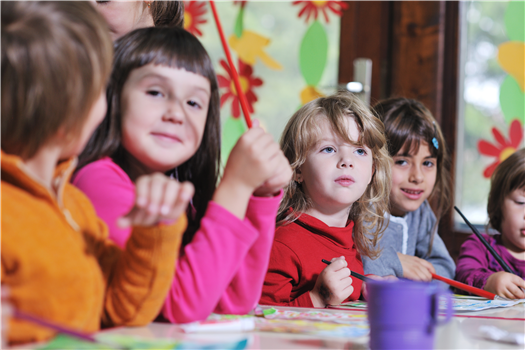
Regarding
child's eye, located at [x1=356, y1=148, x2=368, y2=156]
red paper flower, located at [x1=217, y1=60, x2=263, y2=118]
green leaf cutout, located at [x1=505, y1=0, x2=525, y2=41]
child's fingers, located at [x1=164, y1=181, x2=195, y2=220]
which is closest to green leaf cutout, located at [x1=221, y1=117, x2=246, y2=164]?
red paper flower, located at [x1=217, y1=60, x2=263, y2=118]

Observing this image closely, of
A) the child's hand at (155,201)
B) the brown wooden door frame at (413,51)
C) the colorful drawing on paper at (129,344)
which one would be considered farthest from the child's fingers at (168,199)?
the brown wooden door frame at (413,51)

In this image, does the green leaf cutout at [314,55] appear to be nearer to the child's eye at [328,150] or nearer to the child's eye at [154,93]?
the child's eye at [328,150]

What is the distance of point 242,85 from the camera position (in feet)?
7.89

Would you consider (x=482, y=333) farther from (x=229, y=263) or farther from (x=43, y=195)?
(x=43, y=195)

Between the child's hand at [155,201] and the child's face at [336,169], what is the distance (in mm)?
623

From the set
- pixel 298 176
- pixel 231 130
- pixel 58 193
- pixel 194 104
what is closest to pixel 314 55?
pixel 231 130

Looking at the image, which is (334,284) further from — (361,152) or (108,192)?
(108,192)

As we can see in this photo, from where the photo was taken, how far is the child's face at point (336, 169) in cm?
111

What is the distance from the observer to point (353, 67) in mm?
2408

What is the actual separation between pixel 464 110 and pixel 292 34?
83 centimetres

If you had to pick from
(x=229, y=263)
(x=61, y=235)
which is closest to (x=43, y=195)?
(x=61, y=235)

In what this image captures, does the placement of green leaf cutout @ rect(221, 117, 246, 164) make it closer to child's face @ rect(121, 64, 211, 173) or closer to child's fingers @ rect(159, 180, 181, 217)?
child's face @ rect(121, 64, 211, 173)

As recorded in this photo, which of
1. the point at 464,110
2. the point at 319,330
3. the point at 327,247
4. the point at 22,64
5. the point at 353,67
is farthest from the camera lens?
the point at 353,67

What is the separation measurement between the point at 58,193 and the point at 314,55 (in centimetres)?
197
